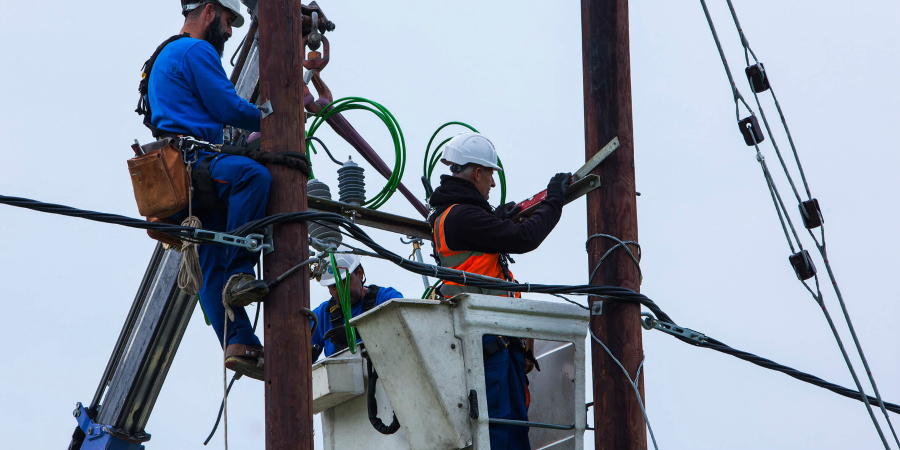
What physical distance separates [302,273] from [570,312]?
1.45 m

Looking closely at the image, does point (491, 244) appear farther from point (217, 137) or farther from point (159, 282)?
point (159, 282)

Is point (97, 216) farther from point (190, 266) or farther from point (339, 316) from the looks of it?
point (339, 316)

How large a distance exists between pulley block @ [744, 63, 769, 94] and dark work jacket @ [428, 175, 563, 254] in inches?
68.6

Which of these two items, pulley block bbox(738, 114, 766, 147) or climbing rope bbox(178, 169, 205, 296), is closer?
climbing rope bbox(178, 169, 205, 296)

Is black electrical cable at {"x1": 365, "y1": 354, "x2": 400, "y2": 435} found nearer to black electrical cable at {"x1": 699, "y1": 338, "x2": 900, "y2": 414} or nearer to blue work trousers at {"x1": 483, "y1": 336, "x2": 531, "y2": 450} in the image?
blue work trousers at {"x1": 483, "y1": 336, "x2": 531, "y2": 450}

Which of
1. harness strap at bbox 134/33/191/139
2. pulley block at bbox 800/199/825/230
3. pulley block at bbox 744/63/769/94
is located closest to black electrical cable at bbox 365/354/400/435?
harness strap at bbox 134/33/191/139

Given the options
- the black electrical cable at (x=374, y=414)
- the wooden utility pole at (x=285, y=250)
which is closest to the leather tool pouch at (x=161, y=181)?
the wooden utility pole at (x=285, y=250)

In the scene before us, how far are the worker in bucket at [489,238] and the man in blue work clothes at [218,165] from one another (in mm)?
1122

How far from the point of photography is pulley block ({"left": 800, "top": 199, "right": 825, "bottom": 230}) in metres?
6.82

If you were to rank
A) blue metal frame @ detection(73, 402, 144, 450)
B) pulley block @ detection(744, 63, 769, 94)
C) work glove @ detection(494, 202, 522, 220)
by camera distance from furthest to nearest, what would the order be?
blue metal frame @ detection(73, 402, 144, 450), pulley block @ detection(744, 63, 769, 94), work glove @ detection(494, 202, 522, 220)

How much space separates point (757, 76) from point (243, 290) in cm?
360

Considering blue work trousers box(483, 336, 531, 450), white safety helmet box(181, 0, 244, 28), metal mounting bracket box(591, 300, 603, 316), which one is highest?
white safety helmet box(181, 0, 244, 28)

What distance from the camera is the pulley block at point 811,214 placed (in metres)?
6.82

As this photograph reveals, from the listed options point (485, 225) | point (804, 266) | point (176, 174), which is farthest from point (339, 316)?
point (804, 266)
